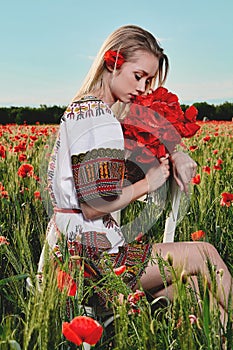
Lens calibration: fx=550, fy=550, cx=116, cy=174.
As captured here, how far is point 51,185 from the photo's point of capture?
1644 mm

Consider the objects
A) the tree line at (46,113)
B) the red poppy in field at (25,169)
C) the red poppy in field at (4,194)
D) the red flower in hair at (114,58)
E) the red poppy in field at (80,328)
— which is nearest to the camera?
the red poppy in field at (80,328)

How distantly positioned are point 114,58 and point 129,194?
406mm

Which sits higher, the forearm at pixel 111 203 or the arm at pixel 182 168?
the arm at pixel 182 168

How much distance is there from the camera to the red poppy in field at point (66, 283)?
101 centimetres

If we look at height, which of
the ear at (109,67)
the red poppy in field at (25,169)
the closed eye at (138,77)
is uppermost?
the ear at (109,67)

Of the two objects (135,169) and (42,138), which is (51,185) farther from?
A: (42,138)

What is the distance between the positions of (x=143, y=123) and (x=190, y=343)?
0.80 meters

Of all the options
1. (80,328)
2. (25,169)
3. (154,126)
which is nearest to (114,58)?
(154,126)

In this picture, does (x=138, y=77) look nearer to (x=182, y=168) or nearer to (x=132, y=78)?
(x=132, y=78)

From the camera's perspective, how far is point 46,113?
1453cm

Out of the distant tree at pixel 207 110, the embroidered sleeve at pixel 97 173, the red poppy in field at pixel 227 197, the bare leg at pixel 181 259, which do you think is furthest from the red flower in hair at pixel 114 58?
the distant tree at pixel 207 110

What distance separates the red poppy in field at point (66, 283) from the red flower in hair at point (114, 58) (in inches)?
29.4

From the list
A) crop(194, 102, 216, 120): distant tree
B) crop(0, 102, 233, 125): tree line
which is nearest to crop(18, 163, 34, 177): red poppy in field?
crop(0, 102, 233, 125): tree line

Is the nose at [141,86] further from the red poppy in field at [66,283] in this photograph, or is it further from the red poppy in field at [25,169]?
the red poppy in field at [25,169]
